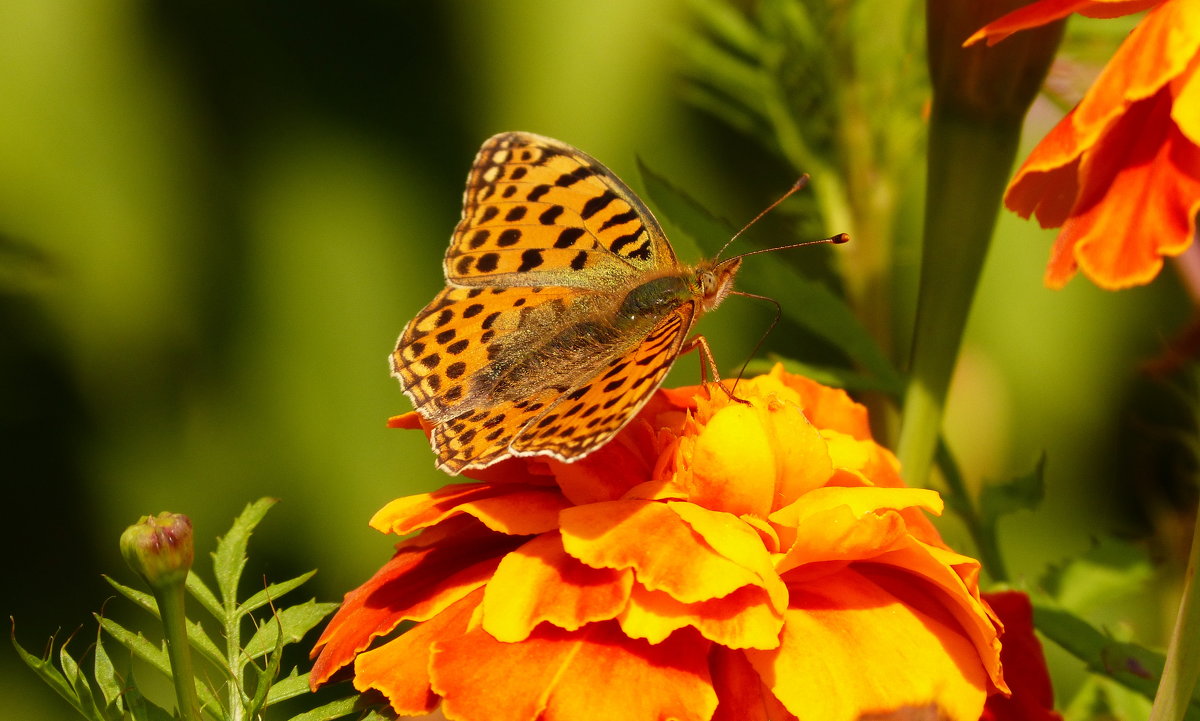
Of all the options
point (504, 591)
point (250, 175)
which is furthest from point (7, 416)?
point (504, 591)

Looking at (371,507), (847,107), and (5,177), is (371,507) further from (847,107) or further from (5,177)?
(847,107)

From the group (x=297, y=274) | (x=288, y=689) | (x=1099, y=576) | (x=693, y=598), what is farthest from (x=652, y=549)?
(x=297, y=274)

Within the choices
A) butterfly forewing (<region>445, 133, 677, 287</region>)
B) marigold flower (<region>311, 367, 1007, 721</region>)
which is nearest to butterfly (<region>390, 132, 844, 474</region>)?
butterfly forewing (<region>445, 133, 677, 287</region>)

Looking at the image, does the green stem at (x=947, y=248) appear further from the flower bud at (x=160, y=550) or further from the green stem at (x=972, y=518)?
the flower bud at (x=160, y=550)

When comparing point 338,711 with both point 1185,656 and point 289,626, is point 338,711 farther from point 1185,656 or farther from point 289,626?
point 1185,656

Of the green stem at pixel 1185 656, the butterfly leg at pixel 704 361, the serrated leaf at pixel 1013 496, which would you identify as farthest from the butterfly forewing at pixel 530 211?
the green stem at pixel 1185 656

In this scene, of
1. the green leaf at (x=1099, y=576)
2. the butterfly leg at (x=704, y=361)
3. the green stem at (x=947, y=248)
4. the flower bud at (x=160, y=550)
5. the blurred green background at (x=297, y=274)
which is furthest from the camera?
the blurred green background at (x=297, y=274)
